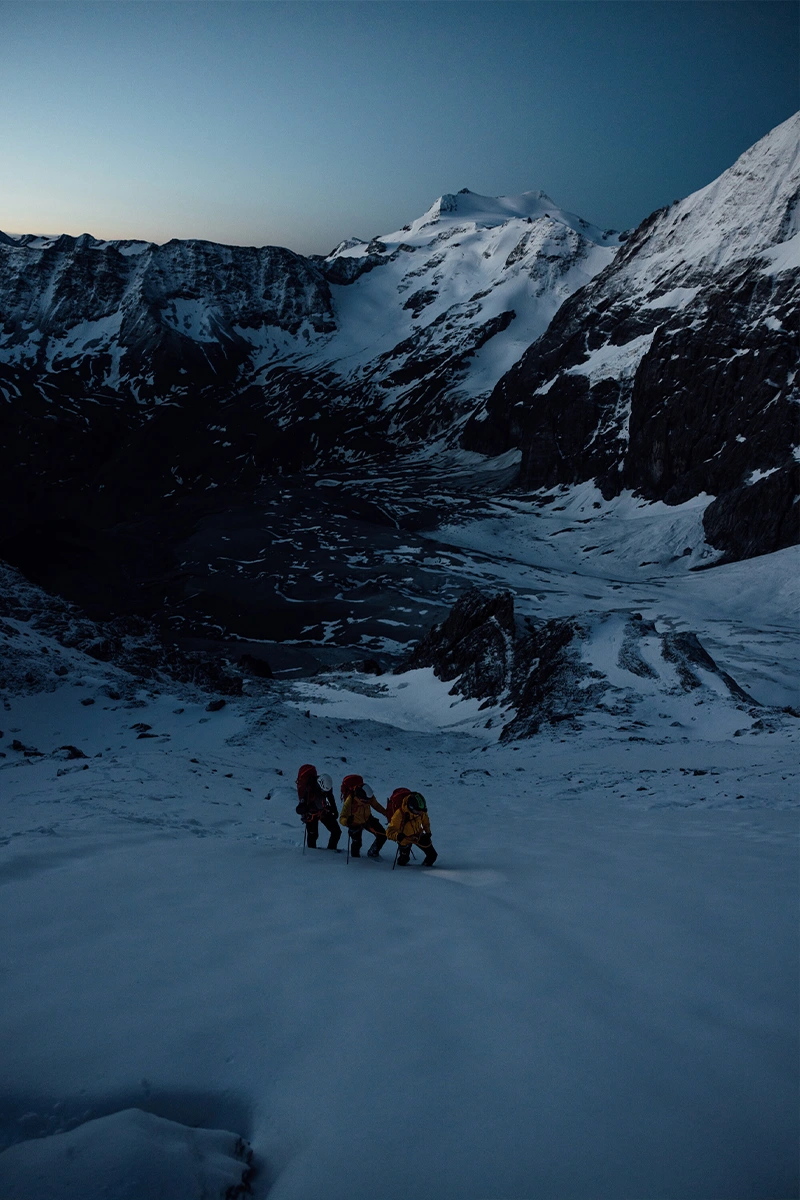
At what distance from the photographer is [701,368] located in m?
87.1

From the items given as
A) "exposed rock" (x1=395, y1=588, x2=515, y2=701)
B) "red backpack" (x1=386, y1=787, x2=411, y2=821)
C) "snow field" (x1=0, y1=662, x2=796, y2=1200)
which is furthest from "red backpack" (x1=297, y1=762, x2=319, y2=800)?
"exposed rock" (x1=395, y1=588, x2=515, y2=701)

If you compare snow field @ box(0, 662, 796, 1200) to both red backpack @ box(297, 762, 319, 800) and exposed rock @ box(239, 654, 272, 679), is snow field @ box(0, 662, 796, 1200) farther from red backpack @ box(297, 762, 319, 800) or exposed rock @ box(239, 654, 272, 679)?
exposed rock @ box(239, 654, 272, 679)

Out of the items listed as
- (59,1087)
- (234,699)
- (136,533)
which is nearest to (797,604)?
(234,699)

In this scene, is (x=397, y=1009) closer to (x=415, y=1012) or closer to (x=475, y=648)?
(x=415, y=1012)

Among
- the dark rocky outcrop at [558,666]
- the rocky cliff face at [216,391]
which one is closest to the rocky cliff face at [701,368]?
the rocky cliff face at [216,391]

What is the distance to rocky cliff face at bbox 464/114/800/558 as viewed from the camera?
74438 mm

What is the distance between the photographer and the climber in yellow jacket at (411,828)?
25.5 ft

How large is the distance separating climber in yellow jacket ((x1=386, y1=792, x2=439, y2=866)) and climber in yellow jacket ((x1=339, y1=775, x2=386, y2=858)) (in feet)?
1.13

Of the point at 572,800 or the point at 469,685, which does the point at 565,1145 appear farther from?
the point at 469,685

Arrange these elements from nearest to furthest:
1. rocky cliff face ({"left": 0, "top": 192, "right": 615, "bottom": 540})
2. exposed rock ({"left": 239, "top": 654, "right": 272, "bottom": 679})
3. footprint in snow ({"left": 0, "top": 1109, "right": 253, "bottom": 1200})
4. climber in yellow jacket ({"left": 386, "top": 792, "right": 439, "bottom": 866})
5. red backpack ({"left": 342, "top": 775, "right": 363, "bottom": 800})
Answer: footprint in snow ({"left": 0, "top": 1109, "right": 253, "bottom": 1200})
climber in yellow jacket ({"left": 386, "top": 792, "right": 439, "bottom": 866})
red backpack ({"left": 342, "top": 775, "right": 363, "bottom": 800})
exposed rock ({"left": 239, "top": 654, "right": 272, "bottom": 679})
rocky cliff face ({"left": 0, "top": 192, "right": 615, "bottom": 540})

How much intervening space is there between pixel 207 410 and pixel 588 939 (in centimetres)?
17243

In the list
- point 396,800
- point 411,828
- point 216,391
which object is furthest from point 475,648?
point 216,391

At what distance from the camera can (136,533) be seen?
302 feet

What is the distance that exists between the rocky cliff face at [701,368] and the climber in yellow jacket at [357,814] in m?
69.2
